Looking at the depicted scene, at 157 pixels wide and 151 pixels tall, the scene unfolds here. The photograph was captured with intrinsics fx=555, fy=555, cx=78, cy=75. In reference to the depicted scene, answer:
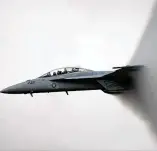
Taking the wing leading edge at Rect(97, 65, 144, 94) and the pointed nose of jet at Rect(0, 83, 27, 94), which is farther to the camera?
the pointed nose of jet at Rect(0, 83, 27, 94)

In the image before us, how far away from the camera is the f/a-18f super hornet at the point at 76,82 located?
4431 centimetres

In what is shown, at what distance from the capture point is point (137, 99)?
44781 millimetres

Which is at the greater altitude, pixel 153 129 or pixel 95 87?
pixel 95 87

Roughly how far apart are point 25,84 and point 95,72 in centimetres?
583

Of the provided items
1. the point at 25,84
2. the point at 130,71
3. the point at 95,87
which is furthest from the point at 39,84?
the point at 130,71

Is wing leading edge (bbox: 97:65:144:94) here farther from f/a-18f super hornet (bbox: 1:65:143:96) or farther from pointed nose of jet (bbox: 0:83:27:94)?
pointed nose of jet (bbox: 0:83:27:94)

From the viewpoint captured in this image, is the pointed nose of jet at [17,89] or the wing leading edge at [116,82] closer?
the wing leading edge at [116,82]

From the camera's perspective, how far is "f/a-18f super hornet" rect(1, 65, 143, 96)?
145ft

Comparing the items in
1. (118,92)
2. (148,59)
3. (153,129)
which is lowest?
(153,129)

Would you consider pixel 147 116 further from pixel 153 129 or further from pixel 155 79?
pixel 155 79

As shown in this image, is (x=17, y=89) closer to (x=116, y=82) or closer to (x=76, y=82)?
(x=76, y=82)

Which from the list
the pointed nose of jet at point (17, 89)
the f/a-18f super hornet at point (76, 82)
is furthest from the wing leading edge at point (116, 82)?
the pointed nose of jet at point (17, 89)

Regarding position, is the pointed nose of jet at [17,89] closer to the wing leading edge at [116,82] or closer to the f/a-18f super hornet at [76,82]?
the f/a-18f super hornet at [76,82]

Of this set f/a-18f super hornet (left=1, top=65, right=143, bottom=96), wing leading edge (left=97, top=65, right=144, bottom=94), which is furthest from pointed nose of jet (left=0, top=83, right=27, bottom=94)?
wing leading edge (left=97, top=65, right=144, bottom=94)
